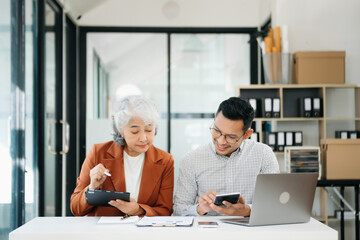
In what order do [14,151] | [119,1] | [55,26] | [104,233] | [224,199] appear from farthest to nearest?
[119,1] < [55,26] < [14,151] < [224,199] < [104,233]

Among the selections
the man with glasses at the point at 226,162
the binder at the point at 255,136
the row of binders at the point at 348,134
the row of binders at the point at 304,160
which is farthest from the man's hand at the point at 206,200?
the row of binders at the point at 348,134

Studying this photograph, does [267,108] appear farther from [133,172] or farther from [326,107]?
[133,172]

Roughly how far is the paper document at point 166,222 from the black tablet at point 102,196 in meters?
0.14

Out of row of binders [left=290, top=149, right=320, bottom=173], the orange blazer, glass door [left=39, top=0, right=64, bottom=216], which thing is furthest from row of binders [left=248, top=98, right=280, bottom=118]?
the orange blazer

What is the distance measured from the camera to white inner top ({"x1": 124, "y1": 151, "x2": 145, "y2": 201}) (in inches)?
90.7

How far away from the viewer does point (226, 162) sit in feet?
7.85

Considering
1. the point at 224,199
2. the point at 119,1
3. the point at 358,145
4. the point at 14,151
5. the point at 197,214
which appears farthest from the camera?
the point at 119,1

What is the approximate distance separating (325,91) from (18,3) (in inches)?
119

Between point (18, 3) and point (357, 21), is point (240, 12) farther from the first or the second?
point (18, 3)

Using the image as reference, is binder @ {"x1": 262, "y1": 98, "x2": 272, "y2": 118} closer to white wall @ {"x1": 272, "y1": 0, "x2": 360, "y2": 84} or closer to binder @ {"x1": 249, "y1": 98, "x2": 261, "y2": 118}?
binder @ {"x1": 249, "y1": 98, "x2": 261, "y2": 118}

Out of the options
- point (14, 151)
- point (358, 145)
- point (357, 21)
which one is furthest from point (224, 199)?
point (357, 21)

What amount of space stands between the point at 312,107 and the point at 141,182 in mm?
2658

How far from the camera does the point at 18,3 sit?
121 inches

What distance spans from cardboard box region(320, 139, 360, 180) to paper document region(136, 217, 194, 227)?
2380 mm
